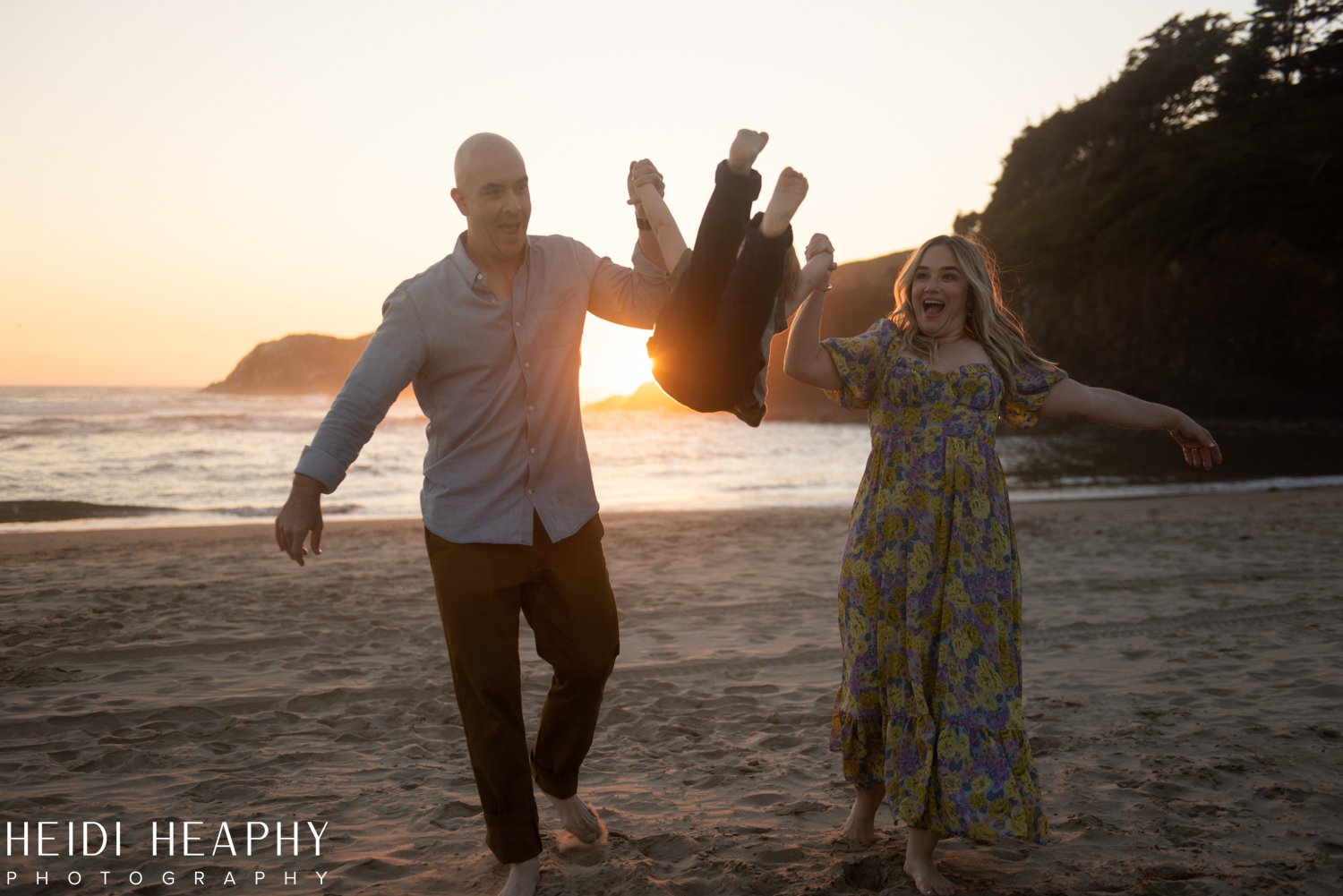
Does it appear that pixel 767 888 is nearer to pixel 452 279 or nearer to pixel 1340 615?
pixel 452 279

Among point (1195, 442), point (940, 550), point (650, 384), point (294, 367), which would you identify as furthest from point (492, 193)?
point (294, 367)

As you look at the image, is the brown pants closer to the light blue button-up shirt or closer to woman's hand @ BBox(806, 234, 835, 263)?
the light blue button-up shirt

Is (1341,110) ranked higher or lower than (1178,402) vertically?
higher

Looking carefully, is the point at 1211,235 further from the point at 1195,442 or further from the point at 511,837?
the point at 511,837

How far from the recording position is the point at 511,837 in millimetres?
2848

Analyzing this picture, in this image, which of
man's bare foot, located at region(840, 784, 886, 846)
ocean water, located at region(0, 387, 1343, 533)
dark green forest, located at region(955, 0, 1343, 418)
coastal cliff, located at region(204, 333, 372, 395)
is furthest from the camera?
coastal cliff, located at region(204, 333, 372, 395)

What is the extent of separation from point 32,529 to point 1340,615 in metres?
13.5

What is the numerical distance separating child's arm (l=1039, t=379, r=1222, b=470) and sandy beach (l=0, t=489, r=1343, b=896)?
1290 mm

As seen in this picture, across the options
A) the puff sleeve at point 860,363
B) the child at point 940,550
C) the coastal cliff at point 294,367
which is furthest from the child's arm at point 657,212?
the coastal cliff at point 294,367

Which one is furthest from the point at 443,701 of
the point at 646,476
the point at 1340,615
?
the point at 646,476

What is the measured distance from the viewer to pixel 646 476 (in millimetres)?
21031

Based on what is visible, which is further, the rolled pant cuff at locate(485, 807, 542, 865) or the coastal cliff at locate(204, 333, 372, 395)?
the coastal cliff at locate(204, 333, 372, 395)

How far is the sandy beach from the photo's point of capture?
3.04 m

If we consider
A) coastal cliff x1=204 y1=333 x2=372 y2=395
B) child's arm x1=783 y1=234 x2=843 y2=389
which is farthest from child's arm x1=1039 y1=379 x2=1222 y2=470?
coastal cliff x1=204 y1=333 x2=372 y2=395
